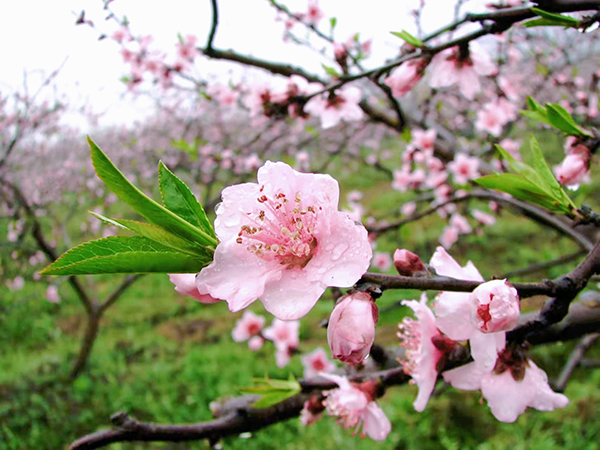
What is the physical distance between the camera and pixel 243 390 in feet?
2.69

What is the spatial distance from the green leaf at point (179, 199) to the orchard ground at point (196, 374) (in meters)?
0.73

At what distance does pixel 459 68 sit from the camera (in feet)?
4.09

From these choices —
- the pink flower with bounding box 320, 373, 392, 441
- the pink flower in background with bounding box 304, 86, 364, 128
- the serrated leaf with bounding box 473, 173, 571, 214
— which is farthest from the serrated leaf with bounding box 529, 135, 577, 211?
Answer: the pink flower in background with bounding box 304, 86, 364, 128

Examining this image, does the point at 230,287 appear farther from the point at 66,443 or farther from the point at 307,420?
the point at 66,443

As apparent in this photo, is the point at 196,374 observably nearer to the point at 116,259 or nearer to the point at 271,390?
the point at 271,390

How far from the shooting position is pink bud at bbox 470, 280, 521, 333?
49cm

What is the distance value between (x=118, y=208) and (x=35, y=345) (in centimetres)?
448

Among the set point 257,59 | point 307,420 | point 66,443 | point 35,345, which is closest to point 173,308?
point 35,345

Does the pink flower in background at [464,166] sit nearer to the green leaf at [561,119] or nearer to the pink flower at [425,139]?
the pink flower at [425,139]

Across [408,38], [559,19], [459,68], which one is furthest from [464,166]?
[559,19]

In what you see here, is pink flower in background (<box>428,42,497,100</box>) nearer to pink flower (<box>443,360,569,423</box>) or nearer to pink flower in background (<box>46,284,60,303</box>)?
pink flower (<box>443,360,569,423</box>)

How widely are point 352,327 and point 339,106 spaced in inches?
50.1

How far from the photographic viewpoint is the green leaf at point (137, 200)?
0.45 metres

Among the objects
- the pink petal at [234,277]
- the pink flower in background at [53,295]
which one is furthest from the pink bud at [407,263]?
the pink flower in background at [53,295]
